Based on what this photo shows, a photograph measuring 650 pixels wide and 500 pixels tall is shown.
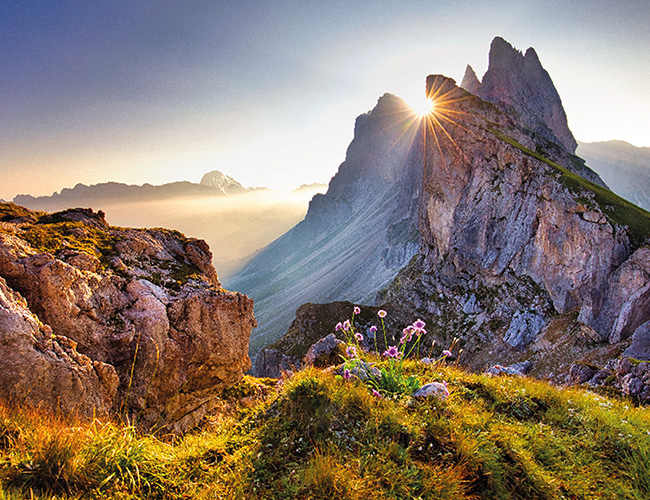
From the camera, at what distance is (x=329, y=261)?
188 m

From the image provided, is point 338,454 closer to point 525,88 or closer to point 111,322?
point 111,322

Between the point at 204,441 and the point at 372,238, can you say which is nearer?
the point at 204,441

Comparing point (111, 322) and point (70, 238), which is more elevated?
point (70, 238)

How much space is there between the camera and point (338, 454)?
3.68 metres

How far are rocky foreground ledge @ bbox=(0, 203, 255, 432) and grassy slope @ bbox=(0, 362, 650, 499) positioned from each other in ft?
4.44

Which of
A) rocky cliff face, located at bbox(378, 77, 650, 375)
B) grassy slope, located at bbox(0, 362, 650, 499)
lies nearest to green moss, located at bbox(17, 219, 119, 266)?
grassy slope, located at bbox(0, 362, 650, 499)

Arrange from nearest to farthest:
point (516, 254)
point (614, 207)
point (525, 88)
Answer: point (614, 207) → point (516, 254) → point (525, 88)

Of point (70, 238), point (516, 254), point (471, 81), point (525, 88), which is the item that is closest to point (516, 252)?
point (516, 254)

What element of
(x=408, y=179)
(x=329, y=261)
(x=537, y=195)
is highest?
(x=408, y=179)

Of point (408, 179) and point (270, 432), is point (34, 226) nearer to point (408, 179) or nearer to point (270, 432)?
point (270, 432)

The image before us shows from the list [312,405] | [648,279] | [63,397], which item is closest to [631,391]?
[312,405]

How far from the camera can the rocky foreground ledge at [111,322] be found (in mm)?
6852

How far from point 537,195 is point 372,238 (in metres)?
126

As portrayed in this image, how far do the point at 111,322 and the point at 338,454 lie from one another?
9.17 metres
